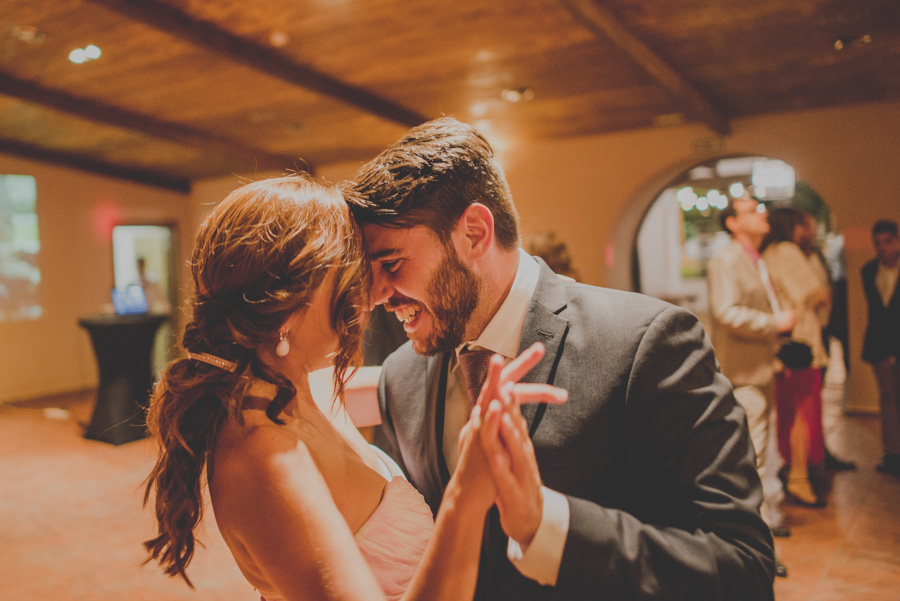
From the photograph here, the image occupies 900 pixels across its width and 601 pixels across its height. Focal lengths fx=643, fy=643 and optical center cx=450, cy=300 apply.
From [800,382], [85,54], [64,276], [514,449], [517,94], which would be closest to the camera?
[514,449]

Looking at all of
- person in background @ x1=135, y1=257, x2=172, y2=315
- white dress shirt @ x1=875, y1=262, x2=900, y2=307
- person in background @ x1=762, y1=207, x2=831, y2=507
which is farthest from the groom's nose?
person in background @ x1=135, y1=257, x2=172, y2=315

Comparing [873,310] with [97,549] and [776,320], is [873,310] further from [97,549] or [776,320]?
[97,549]

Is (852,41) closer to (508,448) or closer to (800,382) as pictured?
(800,382)

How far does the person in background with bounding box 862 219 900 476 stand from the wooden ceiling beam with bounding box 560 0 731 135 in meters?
2.22

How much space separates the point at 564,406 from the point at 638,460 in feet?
0.53

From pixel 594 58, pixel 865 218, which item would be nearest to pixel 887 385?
pixel 865 218

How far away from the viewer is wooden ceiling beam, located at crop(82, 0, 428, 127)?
511 cm

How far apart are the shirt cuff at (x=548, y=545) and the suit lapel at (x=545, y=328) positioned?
0.82 ft

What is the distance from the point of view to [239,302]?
1248 millimetres

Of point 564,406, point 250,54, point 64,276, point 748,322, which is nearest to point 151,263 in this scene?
point 64,276

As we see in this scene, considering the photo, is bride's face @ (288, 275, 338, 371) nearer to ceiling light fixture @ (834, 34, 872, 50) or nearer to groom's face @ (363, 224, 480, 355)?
groom's face @ (363, 224, 480, 355)

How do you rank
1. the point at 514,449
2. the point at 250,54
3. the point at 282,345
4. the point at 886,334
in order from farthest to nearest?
the point at 250,54
the point at 886,334
the point at 282,345
the point at 514,449

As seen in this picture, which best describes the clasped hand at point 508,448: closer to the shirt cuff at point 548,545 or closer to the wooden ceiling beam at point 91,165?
the shirt cuff at point 548,545

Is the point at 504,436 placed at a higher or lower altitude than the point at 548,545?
higher
